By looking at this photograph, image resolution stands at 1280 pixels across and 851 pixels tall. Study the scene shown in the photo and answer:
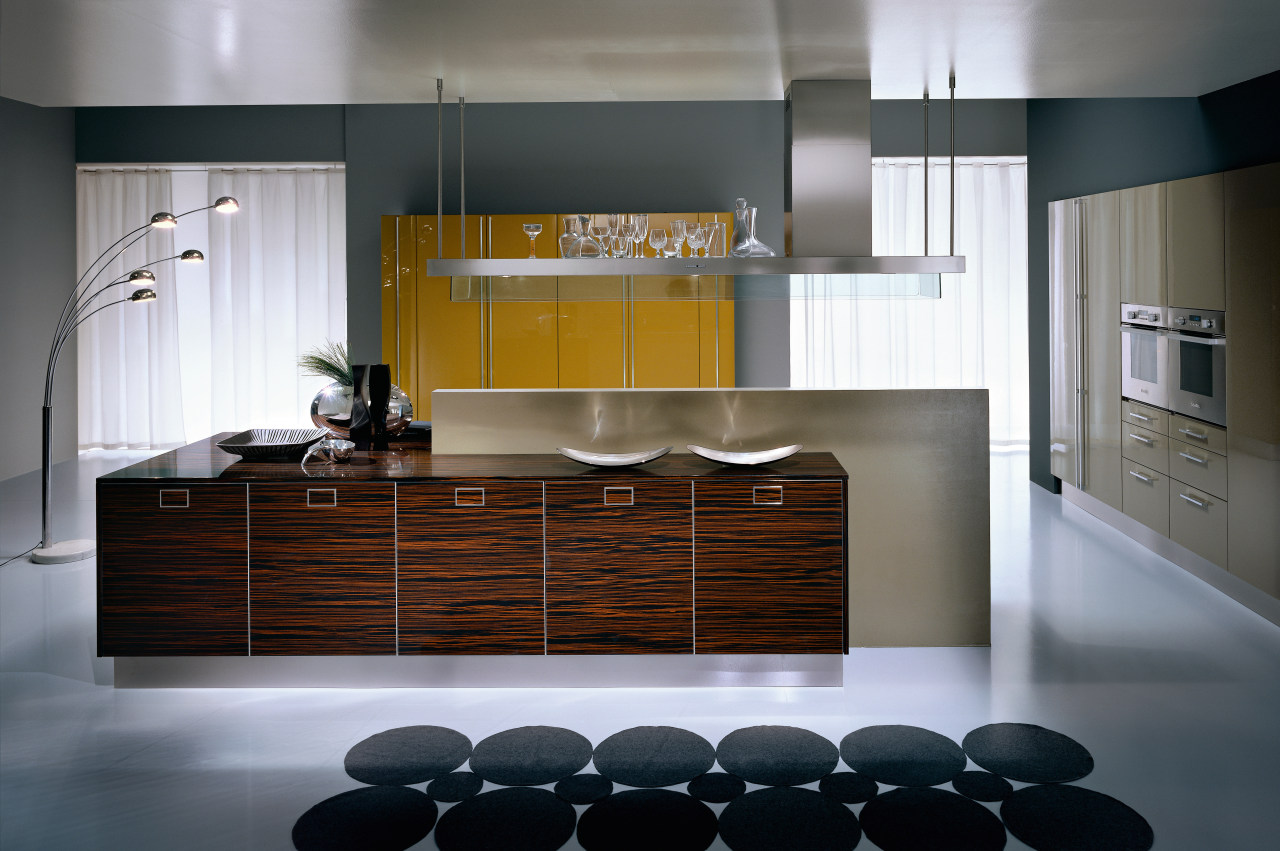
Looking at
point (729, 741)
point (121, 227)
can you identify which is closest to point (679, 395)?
point (729, 741)

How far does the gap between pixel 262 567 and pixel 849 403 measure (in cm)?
224

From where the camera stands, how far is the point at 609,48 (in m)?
3.85

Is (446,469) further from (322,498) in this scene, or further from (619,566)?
(619,566)

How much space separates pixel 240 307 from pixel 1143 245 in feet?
22.8

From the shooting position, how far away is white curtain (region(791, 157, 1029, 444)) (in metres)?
9.15

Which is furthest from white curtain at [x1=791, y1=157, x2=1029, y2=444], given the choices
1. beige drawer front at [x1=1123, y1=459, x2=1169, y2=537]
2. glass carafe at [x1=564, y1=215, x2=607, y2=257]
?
glass carafe at [x1=564, y1=215, x2=607, y2=257]

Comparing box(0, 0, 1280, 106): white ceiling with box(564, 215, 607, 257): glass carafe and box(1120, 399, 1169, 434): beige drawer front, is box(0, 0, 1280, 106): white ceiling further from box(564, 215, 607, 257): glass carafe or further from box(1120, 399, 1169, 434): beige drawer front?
box(1120, 399, 1169, 434): beige drawer front

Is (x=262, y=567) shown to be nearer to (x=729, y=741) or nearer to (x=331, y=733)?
(x=331, y=733)

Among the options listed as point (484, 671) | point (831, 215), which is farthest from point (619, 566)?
point (831, 215)

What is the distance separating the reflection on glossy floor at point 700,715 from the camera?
2777 mm

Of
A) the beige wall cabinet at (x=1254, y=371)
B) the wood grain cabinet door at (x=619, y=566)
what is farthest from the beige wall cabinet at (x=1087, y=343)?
the wood grain cabinet door at (x=619, y=566)

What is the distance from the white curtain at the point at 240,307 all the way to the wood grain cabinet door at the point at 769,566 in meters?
6.16

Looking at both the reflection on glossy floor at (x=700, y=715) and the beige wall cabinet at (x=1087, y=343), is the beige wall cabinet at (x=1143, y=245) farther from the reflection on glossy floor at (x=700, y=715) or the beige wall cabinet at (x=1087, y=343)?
the reflection on glossy floor at (x=700, y=715)

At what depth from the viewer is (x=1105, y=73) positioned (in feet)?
14.0
